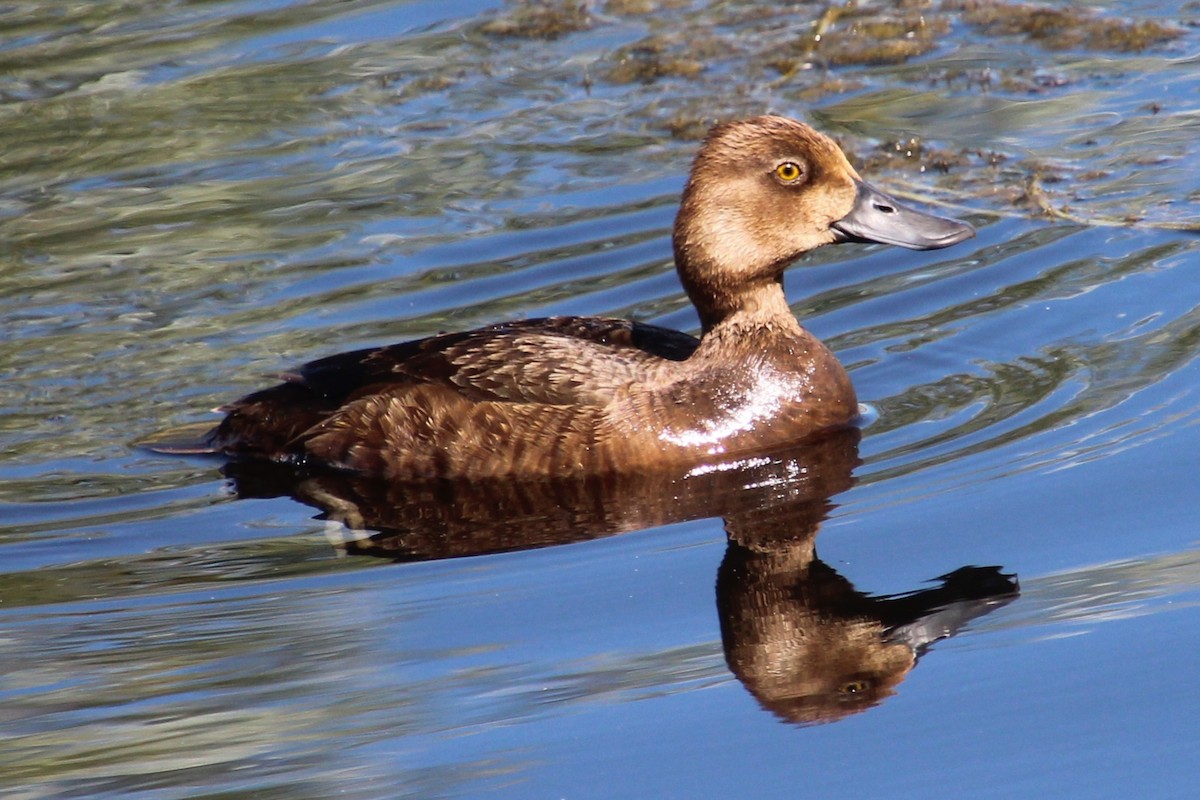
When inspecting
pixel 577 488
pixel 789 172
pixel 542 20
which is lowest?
pixel 577 488

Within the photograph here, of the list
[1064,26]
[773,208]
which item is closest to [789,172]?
[773,208]

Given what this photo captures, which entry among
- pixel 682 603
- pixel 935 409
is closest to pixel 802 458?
pixel 935 409

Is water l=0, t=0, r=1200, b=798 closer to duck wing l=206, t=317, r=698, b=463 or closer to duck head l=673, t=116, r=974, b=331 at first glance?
duck wing l=206, t=317, r=698, b=463

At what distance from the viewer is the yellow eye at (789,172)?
7441 millimetres

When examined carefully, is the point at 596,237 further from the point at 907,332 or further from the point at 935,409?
the point at 935,409

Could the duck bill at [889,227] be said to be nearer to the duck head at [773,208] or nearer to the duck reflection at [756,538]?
the duck head at [773,208]

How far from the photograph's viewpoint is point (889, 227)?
7.45 m

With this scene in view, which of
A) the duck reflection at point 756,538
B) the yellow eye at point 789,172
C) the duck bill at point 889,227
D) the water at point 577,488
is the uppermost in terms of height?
the yellow eye at point 789,172

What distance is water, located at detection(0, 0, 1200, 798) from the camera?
197 inches

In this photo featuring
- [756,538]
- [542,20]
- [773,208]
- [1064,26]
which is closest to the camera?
[756,538]

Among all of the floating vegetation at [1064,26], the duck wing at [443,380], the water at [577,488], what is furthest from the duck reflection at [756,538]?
the floating vegetation at [1064,26]

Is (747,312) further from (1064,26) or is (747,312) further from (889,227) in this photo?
(1064,26)

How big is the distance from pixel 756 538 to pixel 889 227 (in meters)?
1.67

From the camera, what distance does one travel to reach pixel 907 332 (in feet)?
27.9
